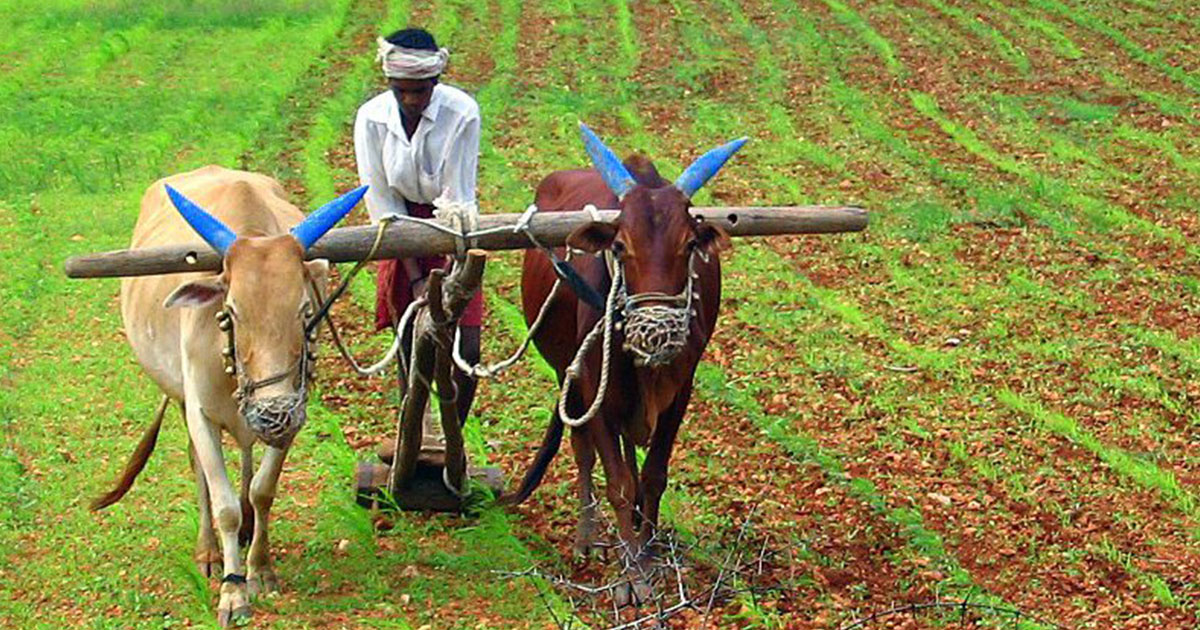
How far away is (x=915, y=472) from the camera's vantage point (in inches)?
321

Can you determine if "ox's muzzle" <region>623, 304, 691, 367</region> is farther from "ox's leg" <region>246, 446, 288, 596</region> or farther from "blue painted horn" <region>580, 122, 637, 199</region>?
"ox's leg" <region>246, 446, 288, 596</region>

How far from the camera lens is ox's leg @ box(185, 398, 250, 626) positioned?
6.67 metres

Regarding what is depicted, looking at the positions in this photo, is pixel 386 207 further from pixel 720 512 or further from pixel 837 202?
pixel 837 202

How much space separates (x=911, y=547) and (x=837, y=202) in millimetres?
6595

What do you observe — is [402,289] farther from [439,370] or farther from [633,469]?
[633,469]

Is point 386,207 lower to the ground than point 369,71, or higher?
higher

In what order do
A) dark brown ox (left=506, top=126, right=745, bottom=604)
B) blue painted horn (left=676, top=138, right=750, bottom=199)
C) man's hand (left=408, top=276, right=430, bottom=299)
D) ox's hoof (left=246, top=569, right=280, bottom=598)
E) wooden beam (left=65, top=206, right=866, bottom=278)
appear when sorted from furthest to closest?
man's hand (left=408, top=276, right=430, bottom=299), ox's hoof (left=246, top=569, right=280, bottom=598), blue painted horn (left=676, top=138, right=750, bottom=199), wooden beam (left=65, top=206, right=866, bottom=278), dark brown ox (left=506, top=126, right=745, bottom=604)

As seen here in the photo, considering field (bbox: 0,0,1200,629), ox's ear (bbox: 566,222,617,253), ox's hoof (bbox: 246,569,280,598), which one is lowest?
field (bbox: 0,0,1200,629)

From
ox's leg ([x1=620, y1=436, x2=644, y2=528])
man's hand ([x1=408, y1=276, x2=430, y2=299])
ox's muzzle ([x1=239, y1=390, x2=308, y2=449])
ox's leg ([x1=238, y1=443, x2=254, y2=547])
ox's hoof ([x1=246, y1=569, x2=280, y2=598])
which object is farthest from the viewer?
man's hand ([x1=408, y1=276, x2=430, y2=299])

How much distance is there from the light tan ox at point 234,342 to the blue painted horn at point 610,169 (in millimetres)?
883

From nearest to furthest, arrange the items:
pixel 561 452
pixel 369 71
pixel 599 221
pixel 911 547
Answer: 1. pixel 599 221
2. pixel 911 547
3. pixel 561 452
4. pixel 369 71

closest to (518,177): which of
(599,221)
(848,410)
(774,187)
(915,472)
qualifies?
(774,187)

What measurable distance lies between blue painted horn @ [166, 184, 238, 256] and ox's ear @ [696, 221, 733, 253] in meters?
1.66

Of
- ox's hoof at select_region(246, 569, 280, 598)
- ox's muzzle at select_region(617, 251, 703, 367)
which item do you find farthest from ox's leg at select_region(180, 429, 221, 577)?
ox's muzzle at select_region(617, 251, 703, 367)
